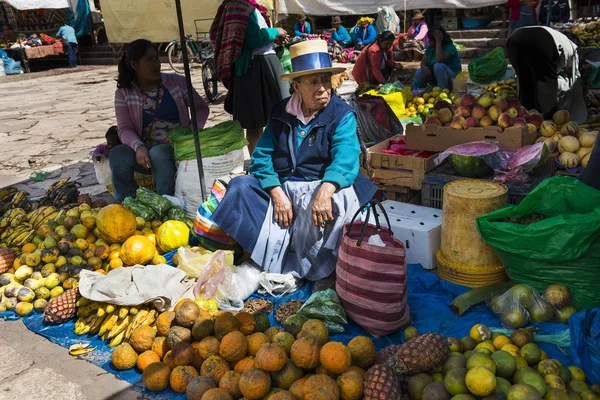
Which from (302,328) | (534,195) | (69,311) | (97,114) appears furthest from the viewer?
(97,114)

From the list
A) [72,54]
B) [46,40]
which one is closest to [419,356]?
[72,54]

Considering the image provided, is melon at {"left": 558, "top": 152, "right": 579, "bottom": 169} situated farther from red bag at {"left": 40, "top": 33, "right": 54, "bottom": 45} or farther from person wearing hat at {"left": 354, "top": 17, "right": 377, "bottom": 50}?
red bag at {"left": 40, "top": 33, "right": 54, "bottom": 45}

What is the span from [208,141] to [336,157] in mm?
1400

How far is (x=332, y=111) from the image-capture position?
323 cm

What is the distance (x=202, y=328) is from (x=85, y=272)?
108cm

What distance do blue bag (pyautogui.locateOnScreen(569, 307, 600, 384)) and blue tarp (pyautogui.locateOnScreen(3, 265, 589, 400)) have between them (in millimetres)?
170

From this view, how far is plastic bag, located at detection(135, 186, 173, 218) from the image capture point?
12.8 ft

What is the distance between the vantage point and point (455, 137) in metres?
4.27

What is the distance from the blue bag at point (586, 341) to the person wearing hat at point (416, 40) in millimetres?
9111

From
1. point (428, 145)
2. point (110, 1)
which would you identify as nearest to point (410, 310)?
point (428, 145)

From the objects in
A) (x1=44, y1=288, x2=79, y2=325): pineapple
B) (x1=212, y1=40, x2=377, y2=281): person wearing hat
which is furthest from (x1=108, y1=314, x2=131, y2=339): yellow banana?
(x1=212, y1=40, x2=377, y2=281): person wearing hat

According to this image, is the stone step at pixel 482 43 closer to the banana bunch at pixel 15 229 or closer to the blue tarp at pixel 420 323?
the blue tarp at pixel 420 323

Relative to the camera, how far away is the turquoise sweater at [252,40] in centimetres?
471

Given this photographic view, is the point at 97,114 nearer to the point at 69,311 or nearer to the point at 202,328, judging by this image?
the point at 69,311
